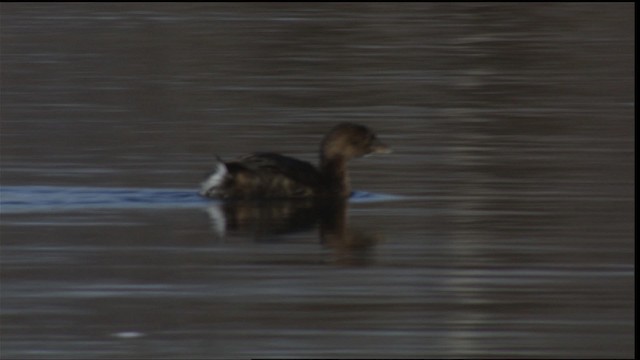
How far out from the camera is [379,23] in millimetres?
33094

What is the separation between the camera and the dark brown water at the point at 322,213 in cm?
907

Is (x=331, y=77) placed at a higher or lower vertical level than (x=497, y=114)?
higher

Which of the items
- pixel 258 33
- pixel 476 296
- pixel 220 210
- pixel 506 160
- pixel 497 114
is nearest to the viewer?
pixel 476 296

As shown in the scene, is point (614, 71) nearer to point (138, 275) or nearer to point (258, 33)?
point (258, 33)

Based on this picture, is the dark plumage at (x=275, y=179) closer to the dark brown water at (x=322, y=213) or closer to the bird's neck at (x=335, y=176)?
the bird's neck at (x=335, y=176)

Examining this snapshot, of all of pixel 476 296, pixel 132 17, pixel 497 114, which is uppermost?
pixel 132 17

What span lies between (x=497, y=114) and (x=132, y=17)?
53.1ft

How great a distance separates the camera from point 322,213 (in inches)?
527

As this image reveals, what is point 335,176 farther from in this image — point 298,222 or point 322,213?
point 298,222

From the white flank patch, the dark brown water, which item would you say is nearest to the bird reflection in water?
the dark brown water

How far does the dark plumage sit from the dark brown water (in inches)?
8.6

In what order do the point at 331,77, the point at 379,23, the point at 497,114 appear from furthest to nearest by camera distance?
the point at 379,23 < the point at 331,77 < the point at 497,114

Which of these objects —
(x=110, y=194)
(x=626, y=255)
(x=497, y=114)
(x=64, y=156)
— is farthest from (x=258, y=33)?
(x=626, y=255)

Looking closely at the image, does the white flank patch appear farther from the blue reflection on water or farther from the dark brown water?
the dark brown water
